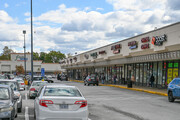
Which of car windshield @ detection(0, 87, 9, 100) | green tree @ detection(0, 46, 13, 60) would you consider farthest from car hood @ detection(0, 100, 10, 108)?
green tree @ detection(0, 46, 13, 60)

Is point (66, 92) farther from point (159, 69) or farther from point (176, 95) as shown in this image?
point (159, 69)

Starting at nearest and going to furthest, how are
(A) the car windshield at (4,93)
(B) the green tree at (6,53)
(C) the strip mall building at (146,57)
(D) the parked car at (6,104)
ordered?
(D) the parked car at (6,104) < (A) the car windshield at (4,93) < (C) the strip mall building at (146,57) < (B) the green tree at (6,53)

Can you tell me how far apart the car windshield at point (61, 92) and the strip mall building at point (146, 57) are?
17.9 m

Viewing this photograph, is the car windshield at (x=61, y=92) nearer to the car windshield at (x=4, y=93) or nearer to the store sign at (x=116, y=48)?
the car windshield at (x=4, y=93)

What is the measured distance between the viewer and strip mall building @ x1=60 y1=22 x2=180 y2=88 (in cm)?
2780

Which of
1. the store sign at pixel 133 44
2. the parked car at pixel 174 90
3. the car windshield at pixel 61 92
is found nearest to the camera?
the car windshield at pixel 61 92

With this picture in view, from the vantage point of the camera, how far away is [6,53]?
162125mm

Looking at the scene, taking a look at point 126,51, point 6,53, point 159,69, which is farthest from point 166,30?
point 6,53

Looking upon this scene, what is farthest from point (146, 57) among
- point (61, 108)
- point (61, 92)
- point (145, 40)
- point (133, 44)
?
point (61, 108)

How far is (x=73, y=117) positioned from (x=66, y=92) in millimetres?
1254

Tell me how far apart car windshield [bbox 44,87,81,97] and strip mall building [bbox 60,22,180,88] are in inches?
705

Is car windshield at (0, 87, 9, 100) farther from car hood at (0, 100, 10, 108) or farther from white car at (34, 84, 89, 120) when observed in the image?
white car at (34, 84, 89, 120)

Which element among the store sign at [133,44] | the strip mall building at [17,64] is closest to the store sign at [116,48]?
the store sign at [133,44]

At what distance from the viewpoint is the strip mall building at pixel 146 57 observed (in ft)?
91.2
